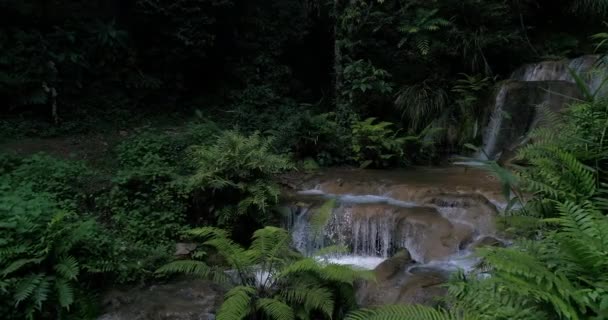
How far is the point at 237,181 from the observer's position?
6090 millimetres

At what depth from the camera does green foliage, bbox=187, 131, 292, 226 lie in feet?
19.3

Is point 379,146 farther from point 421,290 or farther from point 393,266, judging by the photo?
point 421,290

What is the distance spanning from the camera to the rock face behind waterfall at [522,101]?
8141mm

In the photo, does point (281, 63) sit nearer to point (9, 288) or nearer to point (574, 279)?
point (9, 288)

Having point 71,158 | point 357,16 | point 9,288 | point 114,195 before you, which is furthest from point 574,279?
point 357,16

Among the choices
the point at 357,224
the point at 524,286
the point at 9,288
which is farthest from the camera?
the point at 357,224

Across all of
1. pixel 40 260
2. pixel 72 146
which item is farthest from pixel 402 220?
pixel 72 146

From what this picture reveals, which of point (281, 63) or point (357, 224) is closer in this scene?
point (357, 224)

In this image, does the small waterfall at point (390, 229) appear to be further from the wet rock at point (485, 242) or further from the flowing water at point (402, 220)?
the wet rock at point (485, 242)

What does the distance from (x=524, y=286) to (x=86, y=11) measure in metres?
10.5

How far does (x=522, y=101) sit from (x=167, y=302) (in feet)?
24.2

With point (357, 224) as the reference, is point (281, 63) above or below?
above

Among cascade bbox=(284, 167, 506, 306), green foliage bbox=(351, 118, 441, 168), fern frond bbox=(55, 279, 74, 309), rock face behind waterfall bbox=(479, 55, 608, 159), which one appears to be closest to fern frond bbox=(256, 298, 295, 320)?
cascade bbox=(284, 167, 506, 306)

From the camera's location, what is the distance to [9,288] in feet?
13.1
